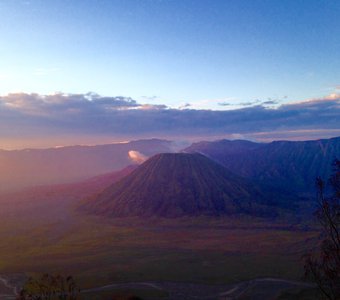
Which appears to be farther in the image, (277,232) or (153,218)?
(153,218)

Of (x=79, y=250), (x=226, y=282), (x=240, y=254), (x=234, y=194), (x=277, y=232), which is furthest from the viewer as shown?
(x=234, y=194)

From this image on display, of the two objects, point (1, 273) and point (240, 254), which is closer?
point (1, 273)

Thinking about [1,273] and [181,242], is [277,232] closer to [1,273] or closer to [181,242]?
[181,242]

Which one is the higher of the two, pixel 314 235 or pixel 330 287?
pixel 330 287

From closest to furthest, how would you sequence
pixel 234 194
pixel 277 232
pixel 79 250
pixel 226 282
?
pixel 226 282 < pixel 79 250 < pixel 277 232 < pixel 234 194

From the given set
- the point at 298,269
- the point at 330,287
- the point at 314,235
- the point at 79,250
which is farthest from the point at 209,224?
the point at 330,287

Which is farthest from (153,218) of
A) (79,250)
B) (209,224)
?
(79,250)

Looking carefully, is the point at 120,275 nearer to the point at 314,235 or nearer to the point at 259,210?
the point at 314,235

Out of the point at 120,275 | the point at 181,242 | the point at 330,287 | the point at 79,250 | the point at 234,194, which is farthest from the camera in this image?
the point at 234,194

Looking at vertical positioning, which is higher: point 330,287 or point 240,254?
point 330,287
